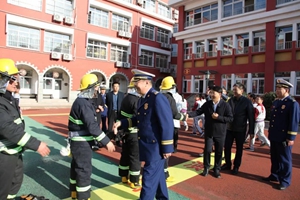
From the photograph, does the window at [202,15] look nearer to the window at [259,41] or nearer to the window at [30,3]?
the window at [259,41]

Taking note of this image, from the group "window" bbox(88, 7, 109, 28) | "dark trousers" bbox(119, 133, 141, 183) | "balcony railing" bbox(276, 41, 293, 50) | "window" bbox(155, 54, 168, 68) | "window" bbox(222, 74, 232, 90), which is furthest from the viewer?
"window" bbox(155, 54, 168, 68)

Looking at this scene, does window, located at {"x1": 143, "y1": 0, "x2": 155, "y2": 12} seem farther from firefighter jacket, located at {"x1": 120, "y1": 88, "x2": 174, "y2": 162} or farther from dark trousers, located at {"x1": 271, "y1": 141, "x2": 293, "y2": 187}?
firefighter jacket, located at {"x1": 120, "y1": 88, "x2": 174, "y2": 162}

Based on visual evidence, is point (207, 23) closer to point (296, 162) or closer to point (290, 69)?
point (290, 69)

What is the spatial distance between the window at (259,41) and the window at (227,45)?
2245 millimetres

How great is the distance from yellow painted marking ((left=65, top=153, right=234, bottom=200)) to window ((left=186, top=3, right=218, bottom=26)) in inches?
837

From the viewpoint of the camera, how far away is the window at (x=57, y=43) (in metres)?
20.4

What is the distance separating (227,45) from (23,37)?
1914 centimetres

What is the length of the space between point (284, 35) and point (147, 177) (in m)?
20.5

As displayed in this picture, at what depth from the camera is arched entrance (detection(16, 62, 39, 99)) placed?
20272mm

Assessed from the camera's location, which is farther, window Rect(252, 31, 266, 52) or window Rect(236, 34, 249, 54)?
window Rect(236, 34, 249, 54)

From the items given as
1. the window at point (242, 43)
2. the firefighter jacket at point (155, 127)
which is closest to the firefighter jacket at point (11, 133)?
the firefighter jacket at point (155, 127)

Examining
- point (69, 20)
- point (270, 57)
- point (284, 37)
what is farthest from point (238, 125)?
point (69, 20)

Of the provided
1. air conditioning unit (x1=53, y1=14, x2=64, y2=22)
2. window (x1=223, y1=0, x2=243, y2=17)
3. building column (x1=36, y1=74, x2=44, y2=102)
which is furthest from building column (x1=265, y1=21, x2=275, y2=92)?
building column (x1=36, y1=74, x2=44, y2=102)

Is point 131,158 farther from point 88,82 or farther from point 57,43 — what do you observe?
point 57,43
